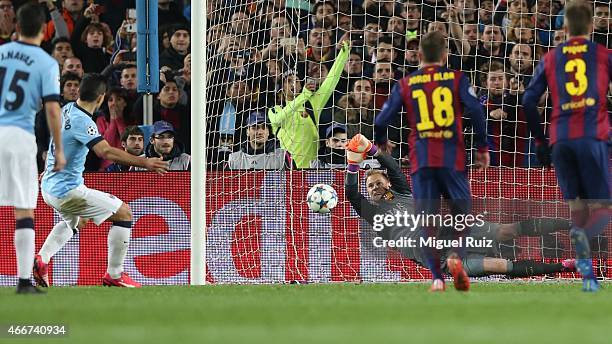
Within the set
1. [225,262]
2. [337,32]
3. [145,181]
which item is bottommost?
[225,262]

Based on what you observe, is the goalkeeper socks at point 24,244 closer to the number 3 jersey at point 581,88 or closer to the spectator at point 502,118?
the number 3 jersey at point 581,88

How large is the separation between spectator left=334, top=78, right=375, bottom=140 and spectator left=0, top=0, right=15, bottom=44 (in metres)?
5.01

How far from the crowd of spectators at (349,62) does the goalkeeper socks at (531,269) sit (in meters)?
1.36

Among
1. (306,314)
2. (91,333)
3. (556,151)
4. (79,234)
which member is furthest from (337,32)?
(91,333)

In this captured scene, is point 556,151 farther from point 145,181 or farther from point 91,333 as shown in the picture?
point 145,181

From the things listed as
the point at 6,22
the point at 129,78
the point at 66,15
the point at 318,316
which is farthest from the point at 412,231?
the point at 6,22

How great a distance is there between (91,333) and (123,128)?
8.42 metres

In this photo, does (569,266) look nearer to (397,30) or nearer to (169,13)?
(397,30)

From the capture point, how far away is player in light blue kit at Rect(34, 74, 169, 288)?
423 inches

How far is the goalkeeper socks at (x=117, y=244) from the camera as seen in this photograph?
36.0 feet

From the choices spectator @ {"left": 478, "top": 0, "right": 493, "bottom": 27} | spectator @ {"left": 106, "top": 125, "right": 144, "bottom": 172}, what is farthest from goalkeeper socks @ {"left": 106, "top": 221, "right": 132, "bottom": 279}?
spectator @ {"left": 478, "top": 0, "right": 493, "bottom": 27}

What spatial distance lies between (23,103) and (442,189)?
136 inches

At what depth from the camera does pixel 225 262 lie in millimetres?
12883

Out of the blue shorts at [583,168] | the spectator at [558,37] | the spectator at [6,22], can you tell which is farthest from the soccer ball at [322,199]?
the spectator at [6,22]
